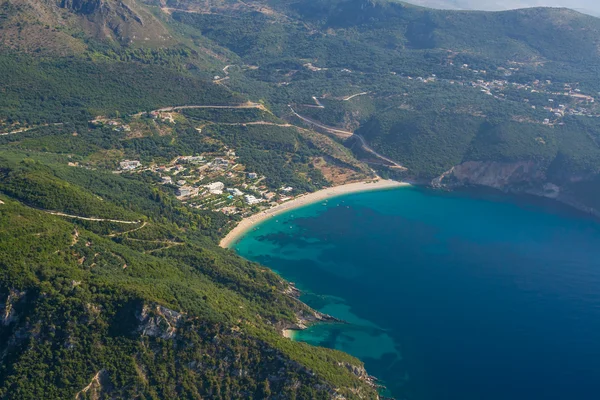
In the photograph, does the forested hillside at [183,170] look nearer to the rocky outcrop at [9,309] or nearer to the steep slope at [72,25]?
the rocky outcrop at [9,309]

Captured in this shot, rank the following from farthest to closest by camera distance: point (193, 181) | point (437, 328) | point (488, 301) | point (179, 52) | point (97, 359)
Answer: point (179, 52) → point (193, 181) → point (488, 301) → point (437, 328) → point (97, 359)

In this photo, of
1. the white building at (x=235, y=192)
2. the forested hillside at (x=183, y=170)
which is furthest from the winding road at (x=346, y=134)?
the white building at (x=235, y=192)

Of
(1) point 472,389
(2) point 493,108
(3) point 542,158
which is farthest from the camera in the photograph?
(2) point 493,108

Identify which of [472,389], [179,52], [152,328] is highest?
[179,52]

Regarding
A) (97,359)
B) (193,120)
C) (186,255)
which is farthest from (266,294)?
(193,120)

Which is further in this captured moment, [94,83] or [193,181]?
[94,83]

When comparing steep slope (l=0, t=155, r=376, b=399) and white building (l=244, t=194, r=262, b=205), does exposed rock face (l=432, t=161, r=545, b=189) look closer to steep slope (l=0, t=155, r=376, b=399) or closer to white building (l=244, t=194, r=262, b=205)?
white building (l=244, t=194, r=262, b=205)

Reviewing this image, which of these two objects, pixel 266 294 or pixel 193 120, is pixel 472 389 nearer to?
pixel 266 294

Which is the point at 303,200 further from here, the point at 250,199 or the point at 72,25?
the point at 72,25
